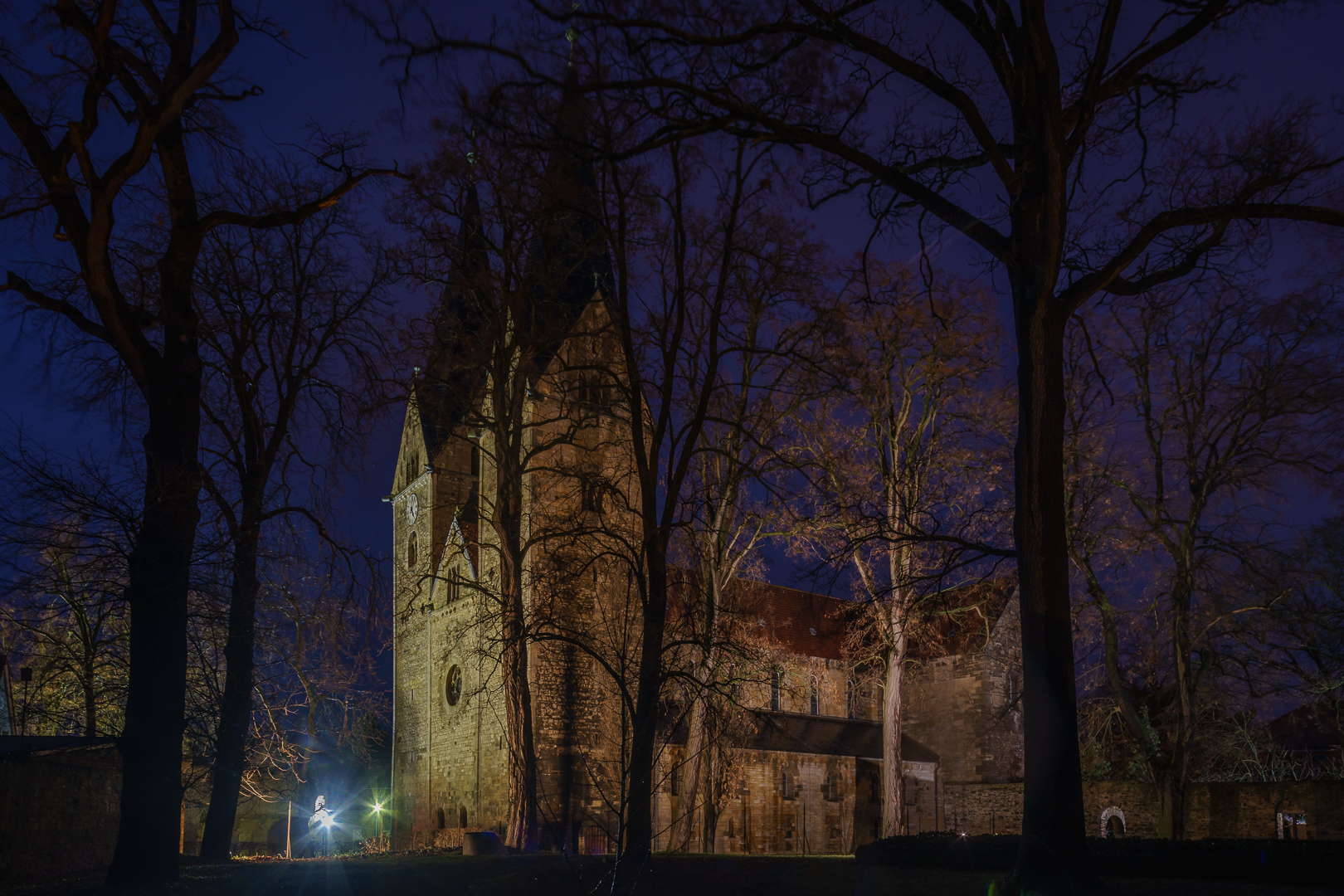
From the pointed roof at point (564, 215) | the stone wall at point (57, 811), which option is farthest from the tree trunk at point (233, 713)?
the pointed roof at point (564, 215)

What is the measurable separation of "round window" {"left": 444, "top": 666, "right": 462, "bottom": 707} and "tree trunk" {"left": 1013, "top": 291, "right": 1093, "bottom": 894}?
27.5m

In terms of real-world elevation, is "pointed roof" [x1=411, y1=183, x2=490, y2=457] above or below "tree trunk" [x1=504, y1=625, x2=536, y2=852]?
above

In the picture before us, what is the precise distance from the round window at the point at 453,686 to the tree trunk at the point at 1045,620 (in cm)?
2752

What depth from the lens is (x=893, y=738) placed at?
69.1 ft

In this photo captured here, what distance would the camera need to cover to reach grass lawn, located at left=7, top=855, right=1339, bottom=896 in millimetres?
8805

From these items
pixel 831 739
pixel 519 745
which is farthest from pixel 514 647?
pixel 831 739

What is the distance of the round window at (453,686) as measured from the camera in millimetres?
33562

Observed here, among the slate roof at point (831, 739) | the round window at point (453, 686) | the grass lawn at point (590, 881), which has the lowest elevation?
→ the slate roof at point (831, 739)

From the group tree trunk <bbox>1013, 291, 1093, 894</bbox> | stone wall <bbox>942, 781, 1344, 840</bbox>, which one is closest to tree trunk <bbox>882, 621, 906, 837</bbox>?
stone wall <bbox>942, 781, 1344, 840</bbox>

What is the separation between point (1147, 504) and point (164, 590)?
17099 mm

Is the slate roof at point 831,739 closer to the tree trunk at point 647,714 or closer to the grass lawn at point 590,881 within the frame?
the grass lawn at point 590,881

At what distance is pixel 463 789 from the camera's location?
31.2m

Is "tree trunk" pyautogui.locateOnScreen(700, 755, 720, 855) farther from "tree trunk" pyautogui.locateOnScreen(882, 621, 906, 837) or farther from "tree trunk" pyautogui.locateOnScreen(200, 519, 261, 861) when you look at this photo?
"tree trunk" pyautogui.locateOnScreen(200, 519, 261, 861)

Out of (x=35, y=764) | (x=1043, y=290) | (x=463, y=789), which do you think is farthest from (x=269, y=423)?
(x=463, y=789)
